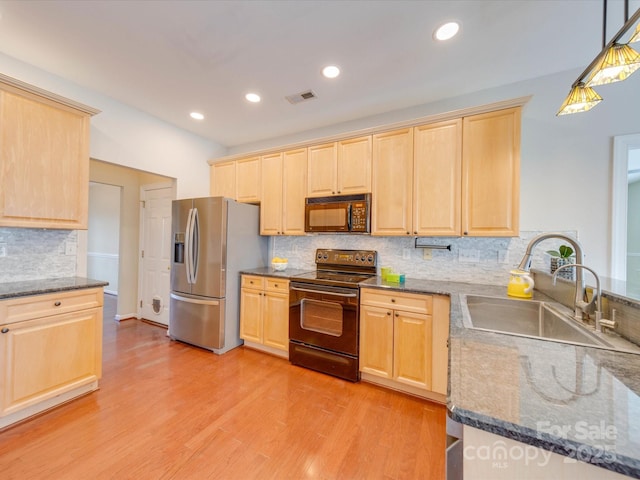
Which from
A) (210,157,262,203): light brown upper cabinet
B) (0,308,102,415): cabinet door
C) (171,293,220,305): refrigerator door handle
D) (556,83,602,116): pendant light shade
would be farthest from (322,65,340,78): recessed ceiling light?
(0,308,102,415): cabinet door

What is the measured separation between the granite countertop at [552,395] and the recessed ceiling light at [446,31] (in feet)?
6.54

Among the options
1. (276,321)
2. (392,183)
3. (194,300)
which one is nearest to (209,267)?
(194,300)

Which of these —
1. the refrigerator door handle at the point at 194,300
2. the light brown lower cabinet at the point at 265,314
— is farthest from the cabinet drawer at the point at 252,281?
the refrigerator door handle at the point at 194,300

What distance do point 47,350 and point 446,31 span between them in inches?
147

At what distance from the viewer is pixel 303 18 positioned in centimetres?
173

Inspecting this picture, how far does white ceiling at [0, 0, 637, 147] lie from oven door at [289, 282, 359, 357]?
6.53ft

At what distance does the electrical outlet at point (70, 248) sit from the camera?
8.11 ft

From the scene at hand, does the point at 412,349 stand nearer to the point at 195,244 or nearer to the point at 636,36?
the point at 636,36

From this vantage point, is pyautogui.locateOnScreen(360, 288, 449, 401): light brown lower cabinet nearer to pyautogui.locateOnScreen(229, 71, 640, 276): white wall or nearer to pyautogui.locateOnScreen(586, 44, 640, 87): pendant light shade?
pyautogui.locateOnScreen(229, 71, 640, 276): white wall

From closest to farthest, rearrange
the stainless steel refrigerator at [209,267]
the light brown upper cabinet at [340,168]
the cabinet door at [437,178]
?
the cabinet door at [437,178]
the light brown upper cabinet at [340,168]
the stainless steel refrigerator at [209,267]

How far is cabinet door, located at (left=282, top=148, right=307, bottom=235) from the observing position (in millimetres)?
3108

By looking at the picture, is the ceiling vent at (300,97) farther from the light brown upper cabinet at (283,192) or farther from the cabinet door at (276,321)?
the cabinet door at (276,321)

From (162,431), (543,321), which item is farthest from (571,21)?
(162,431)

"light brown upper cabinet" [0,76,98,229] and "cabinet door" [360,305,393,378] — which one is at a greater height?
"light brown upper cabinet" [0,76,98,229]
